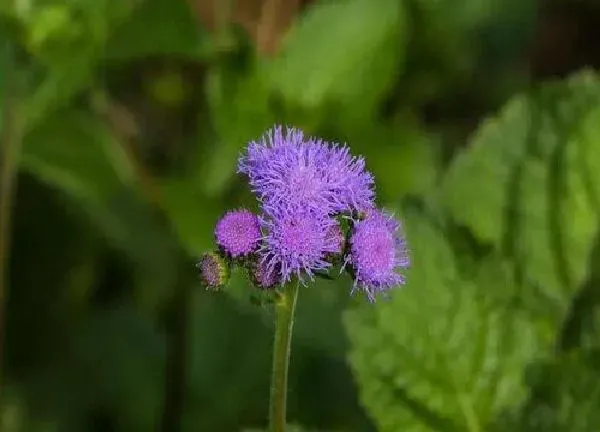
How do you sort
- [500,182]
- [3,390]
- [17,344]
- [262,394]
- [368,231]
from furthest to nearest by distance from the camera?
1. [17,344]
2. [3,390]
3. [262,394]
4. [500,182]
5. [368,231]

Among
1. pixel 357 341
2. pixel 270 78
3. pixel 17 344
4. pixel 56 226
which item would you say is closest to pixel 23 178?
pixel 56 226

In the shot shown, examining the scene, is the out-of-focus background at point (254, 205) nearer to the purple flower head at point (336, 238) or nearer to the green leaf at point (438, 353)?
the green leaf at point (438, 353)

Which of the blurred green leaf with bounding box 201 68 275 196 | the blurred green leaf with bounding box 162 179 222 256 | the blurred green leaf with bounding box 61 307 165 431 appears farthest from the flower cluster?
the blurred green leaf with bounding box 61 307 165 431

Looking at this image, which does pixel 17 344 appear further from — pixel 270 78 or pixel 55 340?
pixel 270 78

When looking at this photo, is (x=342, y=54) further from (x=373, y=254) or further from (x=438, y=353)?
(x=373, y=254)

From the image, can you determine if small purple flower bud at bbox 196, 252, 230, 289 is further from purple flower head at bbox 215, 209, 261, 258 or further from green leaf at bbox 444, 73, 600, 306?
green leaf at bbox 444, 73, 600, 306

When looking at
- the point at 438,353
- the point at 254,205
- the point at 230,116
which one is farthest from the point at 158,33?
the point at 438,353
